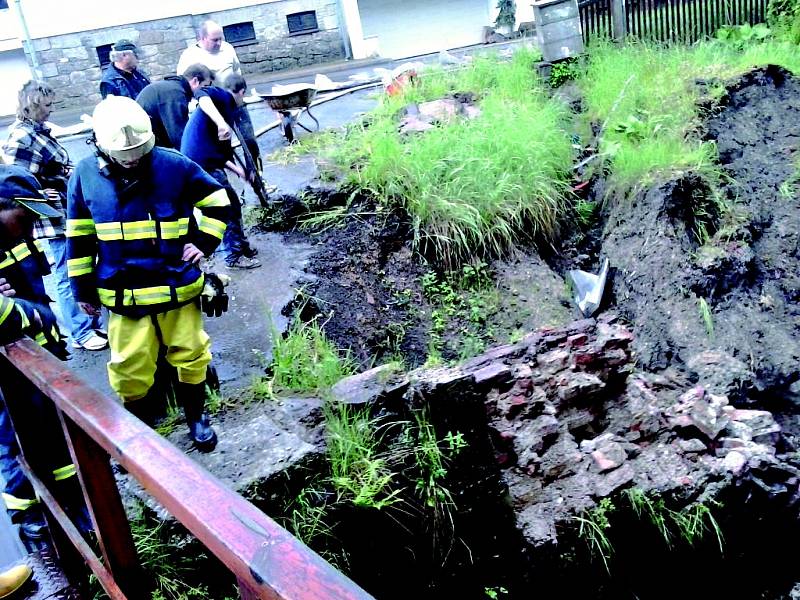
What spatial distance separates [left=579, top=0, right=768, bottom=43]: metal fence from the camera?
9766mm

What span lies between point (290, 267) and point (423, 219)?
1.45 metres

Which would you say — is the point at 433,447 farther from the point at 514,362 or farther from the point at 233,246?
the point at 233,246

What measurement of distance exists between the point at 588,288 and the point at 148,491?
5.45 m

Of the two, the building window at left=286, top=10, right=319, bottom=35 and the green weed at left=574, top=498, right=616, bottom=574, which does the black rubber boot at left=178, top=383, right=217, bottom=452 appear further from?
the building window at left=286, top=10, right=319, bottom=35

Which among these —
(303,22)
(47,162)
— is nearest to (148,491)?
(47,162)

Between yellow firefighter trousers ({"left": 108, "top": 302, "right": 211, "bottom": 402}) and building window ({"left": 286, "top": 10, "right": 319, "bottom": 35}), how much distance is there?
15.7 meters

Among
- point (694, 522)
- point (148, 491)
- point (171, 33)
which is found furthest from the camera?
point (171, 33)

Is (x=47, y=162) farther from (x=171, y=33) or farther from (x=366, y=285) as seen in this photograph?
(x=171, y=33)

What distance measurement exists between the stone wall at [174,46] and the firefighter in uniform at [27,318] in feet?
48.1

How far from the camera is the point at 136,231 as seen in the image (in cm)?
319

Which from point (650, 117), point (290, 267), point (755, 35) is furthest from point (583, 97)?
point (290, 267)

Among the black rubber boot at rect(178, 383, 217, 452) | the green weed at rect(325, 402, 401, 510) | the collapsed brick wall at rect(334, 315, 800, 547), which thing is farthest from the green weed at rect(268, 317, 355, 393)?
the black rubber boot at rect(178, 383, 217, 452)

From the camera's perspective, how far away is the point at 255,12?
17031 millimetres

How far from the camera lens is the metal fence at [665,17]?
384 inches
